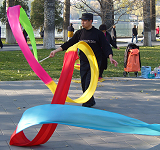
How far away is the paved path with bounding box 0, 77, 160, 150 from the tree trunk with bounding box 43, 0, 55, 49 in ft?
35.9

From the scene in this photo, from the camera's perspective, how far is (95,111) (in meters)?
4.23

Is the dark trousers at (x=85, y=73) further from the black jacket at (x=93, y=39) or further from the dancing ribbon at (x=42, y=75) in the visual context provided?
the dancing ribbon at (x=42, y=75)

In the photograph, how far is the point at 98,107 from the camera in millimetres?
7137

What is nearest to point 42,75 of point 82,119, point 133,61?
point 82,119

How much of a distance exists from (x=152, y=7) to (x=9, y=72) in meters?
21.1

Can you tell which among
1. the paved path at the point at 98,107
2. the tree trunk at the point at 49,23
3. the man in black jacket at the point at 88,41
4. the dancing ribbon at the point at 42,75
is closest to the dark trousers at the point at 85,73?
the man in black jacket at the point at 88,41

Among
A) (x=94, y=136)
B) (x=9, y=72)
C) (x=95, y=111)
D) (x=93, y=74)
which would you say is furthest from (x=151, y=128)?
(x=9, y=72)

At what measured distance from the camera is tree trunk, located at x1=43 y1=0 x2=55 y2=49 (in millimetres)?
20516

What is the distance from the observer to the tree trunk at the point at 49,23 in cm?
2052

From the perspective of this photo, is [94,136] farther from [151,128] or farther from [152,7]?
[152,7]

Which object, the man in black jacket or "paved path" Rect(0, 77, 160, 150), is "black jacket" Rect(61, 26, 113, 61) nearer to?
the man in black jacket

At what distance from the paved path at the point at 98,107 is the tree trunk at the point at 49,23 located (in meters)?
11.0

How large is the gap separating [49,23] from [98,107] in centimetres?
1453

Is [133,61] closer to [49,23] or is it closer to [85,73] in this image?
[85,73]
